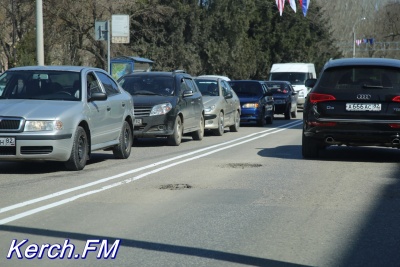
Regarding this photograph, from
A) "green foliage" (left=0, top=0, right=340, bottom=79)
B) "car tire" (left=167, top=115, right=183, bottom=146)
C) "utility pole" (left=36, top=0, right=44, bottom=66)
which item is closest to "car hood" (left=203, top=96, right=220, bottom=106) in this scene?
"car tire" (left=167, top=115, right=183, bottom=146)

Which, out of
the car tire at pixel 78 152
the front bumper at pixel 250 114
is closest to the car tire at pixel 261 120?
the front bumper at pixel 250 114

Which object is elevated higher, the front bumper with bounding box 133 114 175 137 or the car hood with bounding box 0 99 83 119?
the car hood with bounding box 0 99 83 119

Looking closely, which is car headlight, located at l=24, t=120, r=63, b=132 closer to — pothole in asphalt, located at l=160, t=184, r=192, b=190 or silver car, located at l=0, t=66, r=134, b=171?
silver car, located at l=0, t=66, r=134, b=171

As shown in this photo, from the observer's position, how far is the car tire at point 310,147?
14820mm

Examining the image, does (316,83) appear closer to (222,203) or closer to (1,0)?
(222,203)

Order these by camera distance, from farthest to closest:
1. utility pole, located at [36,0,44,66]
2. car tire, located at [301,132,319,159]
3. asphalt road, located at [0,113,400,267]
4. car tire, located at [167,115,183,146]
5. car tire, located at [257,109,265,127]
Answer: car tire, located at [257,109,265,127]
utility pole, located at [36,0,44,66]
car tire, located at [167,115,183,146]
car tire, located at [301,132,319,159]
asphalt road, located at [0,113,400,267]

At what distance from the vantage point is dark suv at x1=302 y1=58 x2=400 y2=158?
1405 centimetres

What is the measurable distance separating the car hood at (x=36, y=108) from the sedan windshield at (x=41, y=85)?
34cm

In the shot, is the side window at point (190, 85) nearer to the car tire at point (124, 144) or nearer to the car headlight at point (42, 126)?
the car tire at point (124, 144)

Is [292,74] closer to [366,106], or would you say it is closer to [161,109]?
[161,109]

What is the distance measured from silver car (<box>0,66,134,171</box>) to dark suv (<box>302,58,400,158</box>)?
3369 millimetres

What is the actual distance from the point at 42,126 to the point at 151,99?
20.9ft

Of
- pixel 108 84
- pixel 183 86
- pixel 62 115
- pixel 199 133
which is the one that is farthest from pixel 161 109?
pixel 62 115

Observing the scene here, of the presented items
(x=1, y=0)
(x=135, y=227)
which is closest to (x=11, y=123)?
(x=135, y=227)
